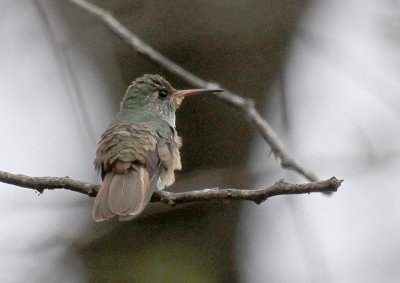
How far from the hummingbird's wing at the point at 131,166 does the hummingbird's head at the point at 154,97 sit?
635 mm

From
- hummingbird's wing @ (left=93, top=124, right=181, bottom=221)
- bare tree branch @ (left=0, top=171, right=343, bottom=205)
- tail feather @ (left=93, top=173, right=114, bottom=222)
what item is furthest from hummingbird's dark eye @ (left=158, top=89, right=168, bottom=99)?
bare tree branch @ (left=0, top=171, right=343, bottom=205)

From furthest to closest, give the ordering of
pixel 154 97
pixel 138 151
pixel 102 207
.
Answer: pixel 154 97
pixel 138 151
pixel 102 207

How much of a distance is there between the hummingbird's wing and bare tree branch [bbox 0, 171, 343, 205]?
0.83ft

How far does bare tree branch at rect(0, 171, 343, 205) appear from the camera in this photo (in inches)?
143

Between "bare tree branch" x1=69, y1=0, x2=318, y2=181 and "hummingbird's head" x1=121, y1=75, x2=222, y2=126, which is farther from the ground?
"hummingbird's head" x1=121, y1=75, x2=222, y2=126

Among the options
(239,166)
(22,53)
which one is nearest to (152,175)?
(239,166)

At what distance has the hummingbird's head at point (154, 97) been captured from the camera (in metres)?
6.37

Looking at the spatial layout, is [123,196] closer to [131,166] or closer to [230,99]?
[131,166]

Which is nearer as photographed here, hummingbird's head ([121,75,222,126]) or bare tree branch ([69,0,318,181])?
bare tree branch ([69,0,318,181])

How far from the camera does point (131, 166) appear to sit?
4992 mm

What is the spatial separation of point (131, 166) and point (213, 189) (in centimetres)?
115

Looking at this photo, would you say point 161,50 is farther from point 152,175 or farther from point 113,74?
point 152,175

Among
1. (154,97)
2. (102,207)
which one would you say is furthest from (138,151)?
(154,97)

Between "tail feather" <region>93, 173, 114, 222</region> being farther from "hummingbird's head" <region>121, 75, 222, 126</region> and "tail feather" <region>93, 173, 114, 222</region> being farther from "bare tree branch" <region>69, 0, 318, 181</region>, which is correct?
"hummingbird's head" <region>121, 75, 222, 126</region>
